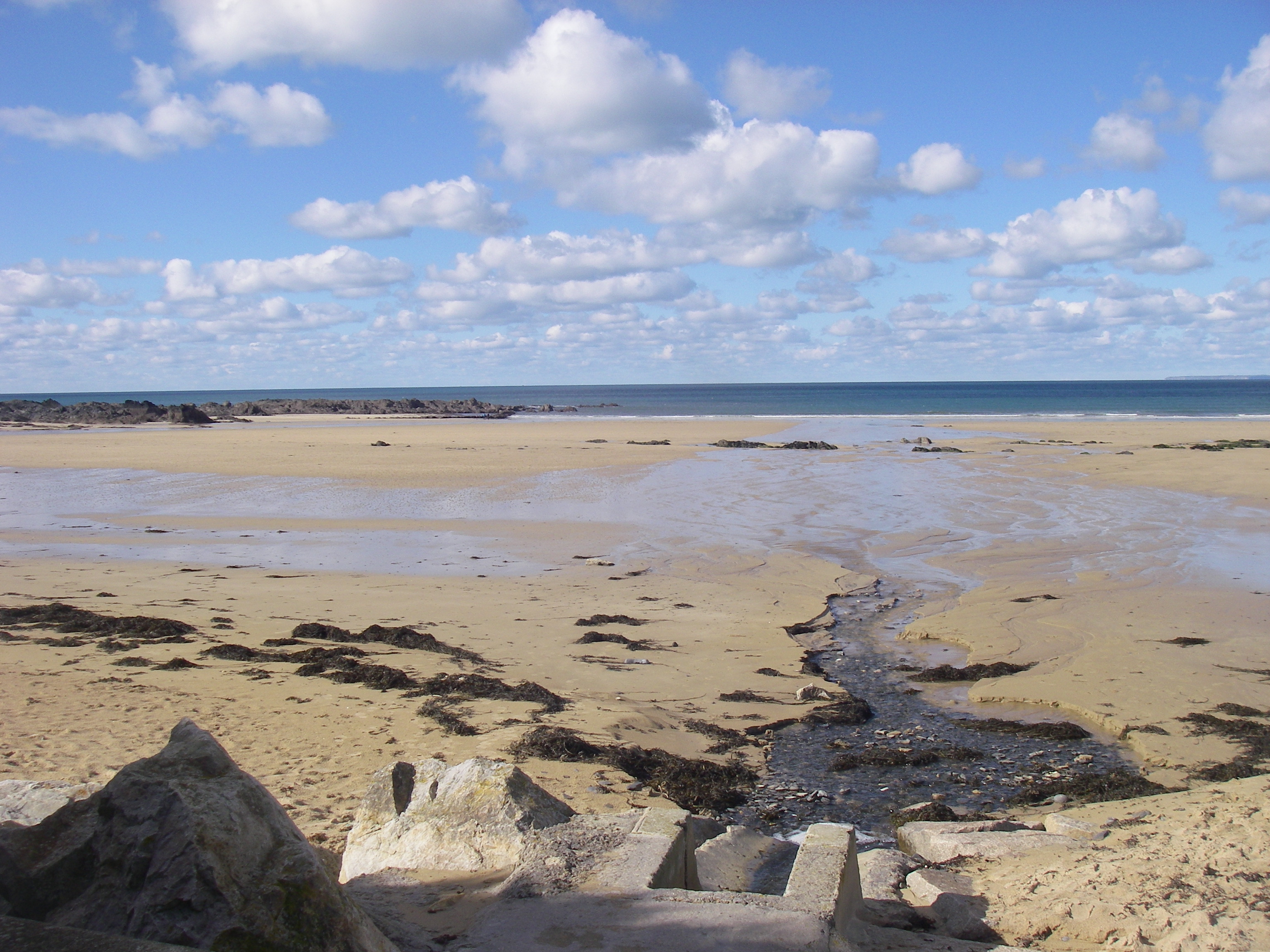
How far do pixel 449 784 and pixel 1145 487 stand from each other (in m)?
22.6

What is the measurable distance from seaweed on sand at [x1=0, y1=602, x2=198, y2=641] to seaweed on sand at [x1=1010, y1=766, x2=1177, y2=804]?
8.21 metres

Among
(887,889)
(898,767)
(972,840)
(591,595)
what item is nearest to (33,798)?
(887,889)

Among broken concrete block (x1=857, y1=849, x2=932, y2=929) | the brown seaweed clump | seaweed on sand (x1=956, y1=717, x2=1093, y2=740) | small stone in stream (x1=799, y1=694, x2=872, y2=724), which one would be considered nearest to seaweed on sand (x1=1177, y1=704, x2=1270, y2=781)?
seaweed on sand (x1=956, y1=717, x2=1093, y2=740)

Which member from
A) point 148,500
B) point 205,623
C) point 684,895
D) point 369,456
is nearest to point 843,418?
point 369,456

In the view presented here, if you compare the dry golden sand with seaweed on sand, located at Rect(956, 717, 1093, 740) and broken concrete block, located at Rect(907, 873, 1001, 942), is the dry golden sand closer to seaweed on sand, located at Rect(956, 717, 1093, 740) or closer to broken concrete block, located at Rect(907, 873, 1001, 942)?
broken concrete block, located at Rect(907, 873, 1001, 942)

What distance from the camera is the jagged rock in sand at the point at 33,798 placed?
12.5 feet

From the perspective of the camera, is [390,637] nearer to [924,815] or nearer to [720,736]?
[720,736]

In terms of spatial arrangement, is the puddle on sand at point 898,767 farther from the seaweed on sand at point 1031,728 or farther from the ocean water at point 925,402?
the ocean water at point 925,402

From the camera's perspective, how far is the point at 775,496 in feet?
68.6

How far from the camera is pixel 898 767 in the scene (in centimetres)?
639

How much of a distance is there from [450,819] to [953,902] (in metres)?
2.50

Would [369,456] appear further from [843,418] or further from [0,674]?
[843,418]

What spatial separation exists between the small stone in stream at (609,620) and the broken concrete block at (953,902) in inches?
223

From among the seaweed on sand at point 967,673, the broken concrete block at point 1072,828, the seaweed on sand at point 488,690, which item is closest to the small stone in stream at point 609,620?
the seaweed on sand at point 488,690
